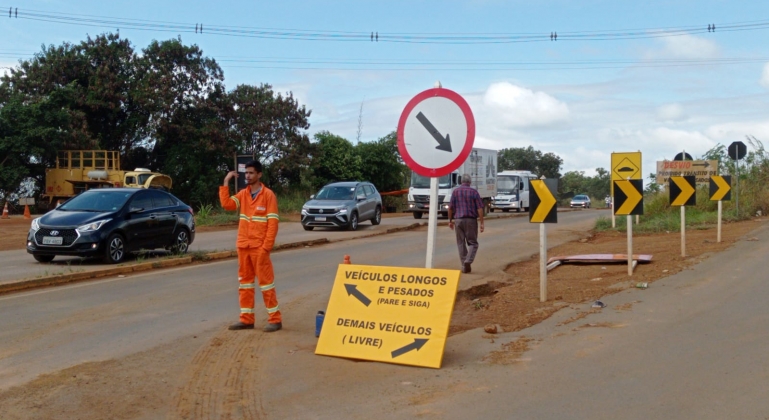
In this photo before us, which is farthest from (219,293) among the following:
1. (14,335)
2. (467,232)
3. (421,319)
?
(421,319)

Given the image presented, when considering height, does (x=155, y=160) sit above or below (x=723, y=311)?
above

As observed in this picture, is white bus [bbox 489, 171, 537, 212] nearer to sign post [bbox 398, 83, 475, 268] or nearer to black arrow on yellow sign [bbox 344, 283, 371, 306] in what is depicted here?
black arrow on yellow sign [bbox 344, 283, 371, 306]

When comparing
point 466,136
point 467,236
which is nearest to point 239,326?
point 466,136

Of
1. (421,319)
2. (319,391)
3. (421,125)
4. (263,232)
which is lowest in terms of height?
(319,391)

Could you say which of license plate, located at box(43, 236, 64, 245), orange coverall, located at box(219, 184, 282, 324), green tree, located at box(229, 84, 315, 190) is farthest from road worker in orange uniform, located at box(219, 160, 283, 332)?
green tree, located at box(229, 84, 315, 190)

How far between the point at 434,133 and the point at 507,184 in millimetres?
41409

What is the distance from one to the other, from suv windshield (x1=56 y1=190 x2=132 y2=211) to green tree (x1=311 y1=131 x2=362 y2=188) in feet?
109

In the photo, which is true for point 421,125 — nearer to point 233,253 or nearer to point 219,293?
point 219,293

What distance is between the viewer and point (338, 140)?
51.5 meters

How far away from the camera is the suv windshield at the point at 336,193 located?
27062 millimetres

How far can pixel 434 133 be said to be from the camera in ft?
22.2

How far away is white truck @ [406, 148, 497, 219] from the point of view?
35.6 meters

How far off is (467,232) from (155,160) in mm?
36069

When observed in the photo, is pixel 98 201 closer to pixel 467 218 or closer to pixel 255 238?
pixel 467 218
